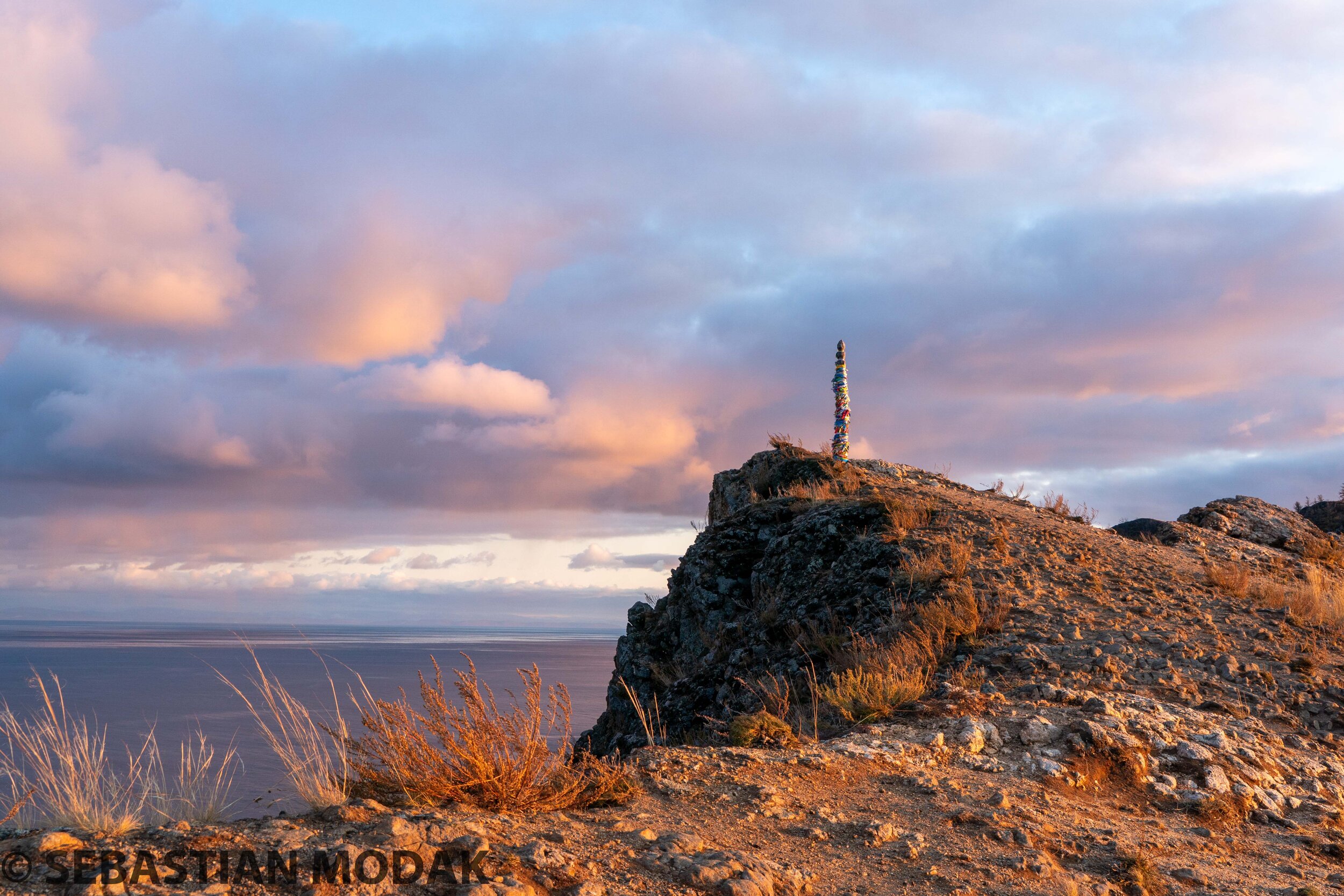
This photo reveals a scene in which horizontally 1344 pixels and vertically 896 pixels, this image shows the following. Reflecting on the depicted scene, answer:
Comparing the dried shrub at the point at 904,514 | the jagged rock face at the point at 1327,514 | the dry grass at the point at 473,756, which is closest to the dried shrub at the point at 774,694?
the dry grass at the point at 473,756

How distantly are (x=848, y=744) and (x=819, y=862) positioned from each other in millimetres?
2014

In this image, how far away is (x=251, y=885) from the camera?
3.54 metres

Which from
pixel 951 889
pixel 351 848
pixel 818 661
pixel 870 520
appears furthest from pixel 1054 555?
pixel 351 848

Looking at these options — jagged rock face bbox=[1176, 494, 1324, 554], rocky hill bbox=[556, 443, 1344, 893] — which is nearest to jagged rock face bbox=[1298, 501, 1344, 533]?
jagged rock face bbox=[1176, 494, 1324, 554]

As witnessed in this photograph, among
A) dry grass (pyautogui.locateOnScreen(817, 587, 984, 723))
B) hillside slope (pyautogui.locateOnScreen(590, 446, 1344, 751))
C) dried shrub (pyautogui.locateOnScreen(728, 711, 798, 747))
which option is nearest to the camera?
dried shrub (pyautogui.locateOnScreen(728, 711, 798, 747))

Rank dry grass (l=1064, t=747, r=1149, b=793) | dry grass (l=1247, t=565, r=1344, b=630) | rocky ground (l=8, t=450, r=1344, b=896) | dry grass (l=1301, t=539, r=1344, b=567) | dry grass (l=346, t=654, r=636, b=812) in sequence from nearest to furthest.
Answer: rocky ground (l=8, t=450, r=1344, b=896) → dry grass (l=346, t=654, r=636, b=812) → dry grass (l=1064, t=747, r=1149, b=793) → dry grass (l=1247, t=565, r=1344, b=630) → dry grass (l=1301, t=539, r=1344, b=567)

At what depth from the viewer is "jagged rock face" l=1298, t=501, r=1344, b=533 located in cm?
2679

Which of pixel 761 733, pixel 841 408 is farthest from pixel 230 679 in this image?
pixel 761 733

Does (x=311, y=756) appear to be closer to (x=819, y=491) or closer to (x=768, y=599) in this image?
(x=768, y=599)

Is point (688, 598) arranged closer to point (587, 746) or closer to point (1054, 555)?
point (587, 746)

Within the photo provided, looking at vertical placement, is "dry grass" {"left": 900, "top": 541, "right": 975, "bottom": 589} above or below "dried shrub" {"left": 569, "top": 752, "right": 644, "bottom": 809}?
above

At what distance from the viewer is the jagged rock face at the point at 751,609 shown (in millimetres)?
11359

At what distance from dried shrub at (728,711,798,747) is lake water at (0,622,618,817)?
2992mm

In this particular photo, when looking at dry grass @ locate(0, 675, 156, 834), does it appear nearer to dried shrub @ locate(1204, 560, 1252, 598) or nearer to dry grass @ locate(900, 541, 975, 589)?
dry grass @ locate(900, 541, 975, 589)
